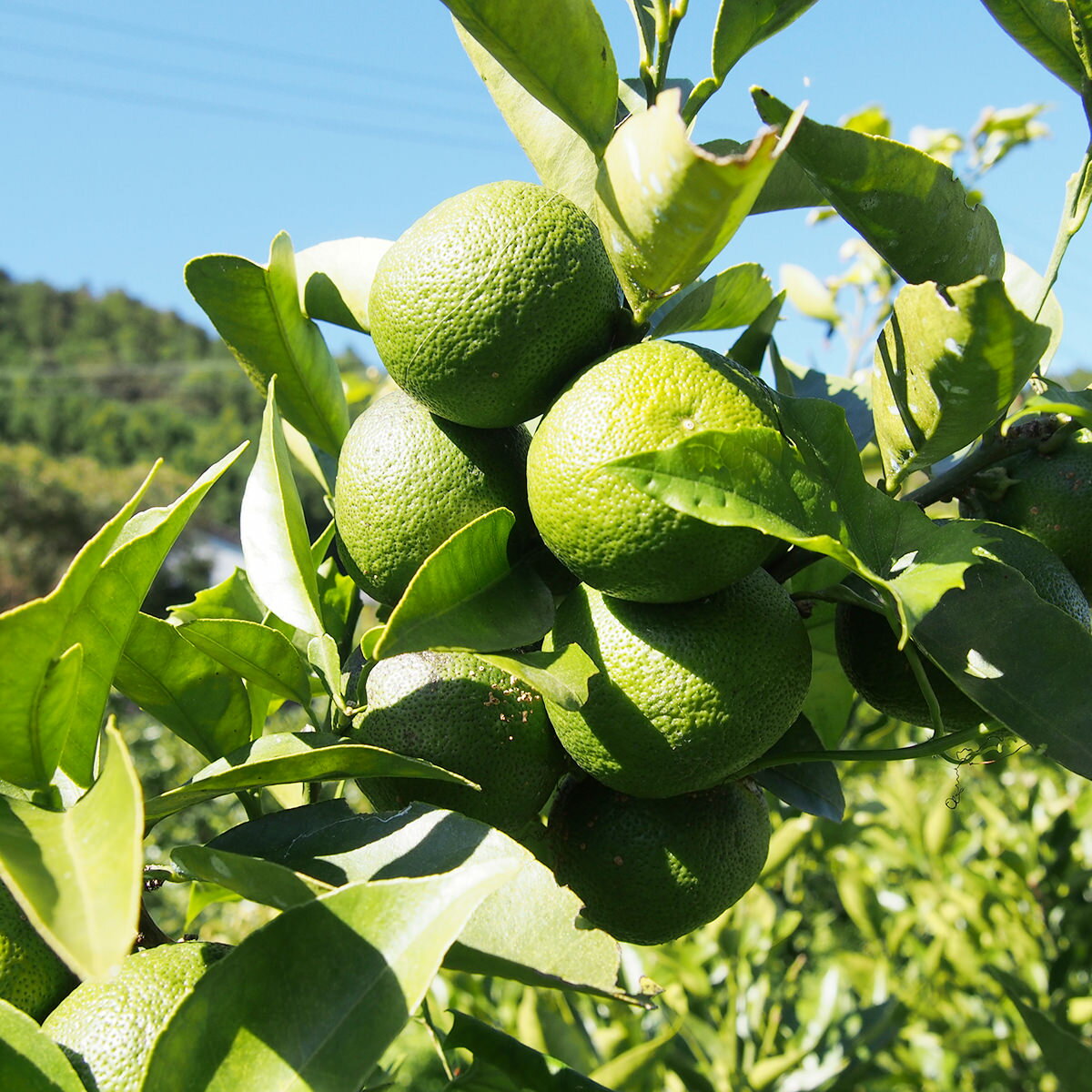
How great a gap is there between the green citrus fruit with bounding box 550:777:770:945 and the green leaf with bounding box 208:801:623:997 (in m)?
0.15

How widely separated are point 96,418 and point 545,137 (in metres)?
34.7

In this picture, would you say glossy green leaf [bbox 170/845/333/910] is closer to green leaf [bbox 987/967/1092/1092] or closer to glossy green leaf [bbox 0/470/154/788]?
glossy green leaf [bbox 0/470/154/788]

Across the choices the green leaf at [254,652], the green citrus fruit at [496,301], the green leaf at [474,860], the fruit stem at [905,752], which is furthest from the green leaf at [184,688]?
the fruit stem at [905,752]

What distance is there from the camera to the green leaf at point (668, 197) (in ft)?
1.52

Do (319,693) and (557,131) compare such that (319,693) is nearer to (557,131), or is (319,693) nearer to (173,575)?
(557,131)

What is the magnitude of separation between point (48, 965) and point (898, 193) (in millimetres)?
638

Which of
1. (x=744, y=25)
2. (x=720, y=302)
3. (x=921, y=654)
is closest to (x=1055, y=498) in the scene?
(x=921, y=654)

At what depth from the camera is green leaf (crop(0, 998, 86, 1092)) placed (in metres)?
0.44

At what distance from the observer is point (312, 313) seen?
81 centimetres

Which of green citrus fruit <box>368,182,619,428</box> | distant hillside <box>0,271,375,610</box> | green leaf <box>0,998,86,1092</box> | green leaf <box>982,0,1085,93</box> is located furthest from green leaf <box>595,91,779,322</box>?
distant hillside <box>0,271,375,610</box>

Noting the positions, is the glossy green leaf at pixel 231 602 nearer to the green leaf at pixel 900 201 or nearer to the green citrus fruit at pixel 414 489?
the green citrus fruit at pixel 414 489

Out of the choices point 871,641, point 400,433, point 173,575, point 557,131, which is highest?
point 557,131

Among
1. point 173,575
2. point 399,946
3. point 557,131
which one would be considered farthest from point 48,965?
point 173,575

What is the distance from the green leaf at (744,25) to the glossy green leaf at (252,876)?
20.3 inches
